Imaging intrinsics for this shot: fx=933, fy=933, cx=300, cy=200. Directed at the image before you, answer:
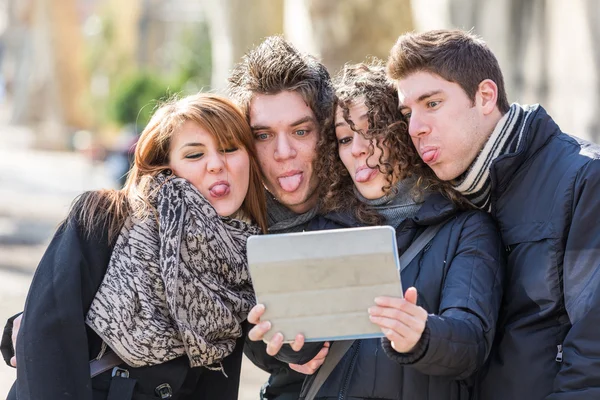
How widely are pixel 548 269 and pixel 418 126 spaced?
2.20ft

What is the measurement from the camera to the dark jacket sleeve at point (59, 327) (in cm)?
327

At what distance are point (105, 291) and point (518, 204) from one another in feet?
4.90

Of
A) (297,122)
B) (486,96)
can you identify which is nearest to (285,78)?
(297,122)

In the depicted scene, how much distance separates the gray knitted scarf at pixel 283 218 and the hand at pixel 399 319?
3.57 ft

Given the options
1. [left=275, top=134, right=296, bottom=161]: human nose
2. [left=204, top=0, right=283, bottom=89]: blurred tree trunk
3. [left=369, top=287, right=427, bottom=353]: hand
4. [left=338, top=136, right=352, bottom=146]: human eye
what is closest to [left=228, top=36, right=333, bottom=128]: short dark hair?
[left=275, top=134, right=296, bottom=161]: human nose

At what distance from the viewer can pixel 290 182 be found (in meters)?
3.84

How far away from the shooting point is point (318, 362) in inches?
126

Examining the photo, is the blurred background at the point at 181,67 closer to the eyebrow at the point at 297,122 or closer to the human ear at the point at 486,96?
the eyebrow at the point at 297,122

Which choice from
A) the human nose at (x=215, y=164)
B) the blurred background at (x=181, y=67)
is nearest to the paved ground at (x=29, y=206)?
the blurred background at (x=181, y=67)

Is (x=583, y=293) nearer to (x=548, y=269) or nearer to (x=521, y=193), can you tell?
(x=548, y=269)

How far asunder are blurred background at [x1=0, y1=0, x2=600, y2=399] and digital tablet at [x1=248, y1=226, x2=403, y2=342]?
1.91 metres

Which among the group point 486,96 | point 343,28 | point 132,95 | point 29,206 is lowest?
point 29,206

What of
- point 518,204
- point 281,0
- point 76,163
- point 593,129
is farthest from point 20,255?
point 76,163

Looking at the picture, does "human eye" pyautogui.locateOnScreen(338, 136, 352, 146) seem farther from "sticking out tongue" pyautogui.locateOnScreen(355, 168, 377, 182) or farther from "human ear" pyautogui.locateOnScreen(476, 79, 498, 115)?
"human ear" pyautogui.locateOnScreen(476, 79, 498, 115)
